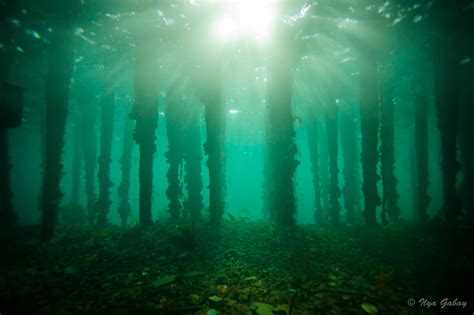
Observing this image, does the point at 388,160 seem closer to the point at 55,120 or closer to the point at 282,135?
the point at 282,135

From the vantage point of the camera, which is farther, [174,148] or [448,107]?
[174,148]

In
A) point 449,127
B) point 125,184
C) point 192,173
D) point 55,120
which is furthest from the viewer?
point 125,184

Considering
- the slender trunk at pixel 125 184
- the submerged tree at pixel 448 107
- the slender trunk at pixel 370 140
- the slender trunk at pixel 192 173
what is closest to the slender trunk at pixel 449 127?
the submerged tree at pixel 448 107

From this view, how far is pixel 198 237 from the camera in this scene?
880 centimetres

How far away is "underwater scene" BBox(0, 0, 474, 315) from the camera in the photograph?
521 centimetres

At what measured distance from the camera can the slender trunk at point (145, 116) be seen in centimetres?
1105

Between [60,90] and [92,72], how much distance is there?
8696mm

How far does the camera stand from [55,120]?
10.2 meters

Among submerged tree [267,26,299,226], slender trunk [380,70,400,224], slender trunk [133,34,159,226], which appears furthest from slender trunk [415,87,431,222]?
slender trunk [133,34,159,226]

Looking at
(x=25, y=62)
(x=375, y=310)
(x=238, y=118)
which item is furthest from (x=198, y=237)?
(x=238, y=118)

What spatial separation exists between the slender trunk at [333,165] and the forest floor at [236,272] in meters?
5.03

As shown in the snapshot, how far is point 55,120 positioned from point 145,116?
147 inches

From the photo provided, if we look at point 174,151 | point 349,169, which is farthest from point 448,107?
point 174,151

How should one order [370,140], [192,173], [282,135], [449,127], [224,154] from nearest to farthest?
[282,135]
[370,140]
[449,127]
[224,154]
[192,173]
